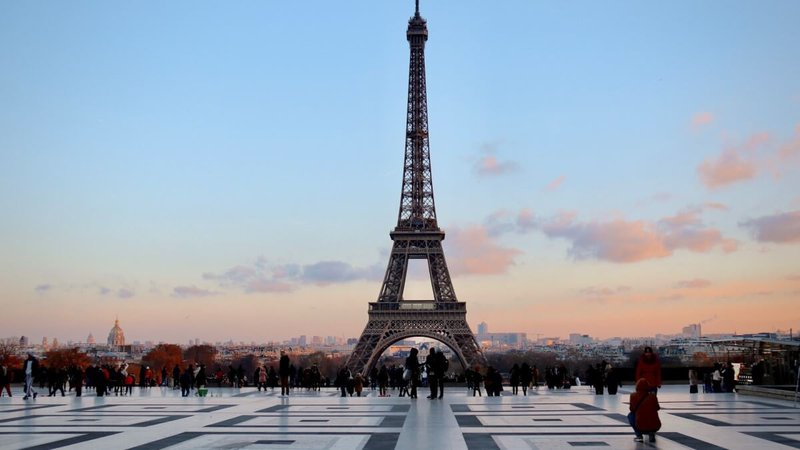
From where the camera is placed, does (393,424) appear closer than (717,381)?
Yes

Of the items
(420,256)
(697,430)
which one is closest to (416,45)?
(420,256)

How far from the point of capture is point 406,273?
77.4 metres

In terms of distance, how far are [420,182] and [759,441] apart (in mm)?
65752

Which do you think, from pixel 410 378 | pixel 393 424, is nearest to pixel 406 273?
pixel 410 378

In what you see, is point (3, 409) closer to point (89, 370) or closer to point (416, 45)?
point (89, 370)

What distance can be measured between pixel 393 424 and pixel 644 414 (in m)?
5.21

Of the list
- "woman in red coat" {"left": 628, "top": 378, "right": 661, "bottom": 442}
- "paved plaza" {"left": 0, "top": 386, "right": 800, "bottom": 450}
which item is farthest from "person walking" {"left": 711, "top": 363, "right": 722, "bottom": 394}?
"woman in red coat" {"left": 628, "top": 378, "right": 661, "bottom": 442}

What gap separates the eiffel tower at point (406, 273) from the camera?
72.4 m

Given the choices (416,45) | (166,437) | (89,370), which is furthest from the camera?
(416,45)

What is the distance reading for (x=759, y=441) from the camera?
13.0 metres

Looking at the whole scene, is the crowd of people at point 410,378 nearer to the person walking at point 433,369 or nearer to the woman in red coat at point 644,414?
the person walking at point 433,369

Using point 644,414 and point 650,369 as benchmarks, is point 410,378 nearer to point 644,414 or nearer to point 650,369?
point 650,369

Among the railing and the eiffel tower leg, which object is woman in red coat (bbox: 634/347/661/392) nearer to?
the eiffel tower leg

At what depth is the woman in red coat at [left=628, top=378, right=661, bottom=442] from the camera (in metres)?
13.1
